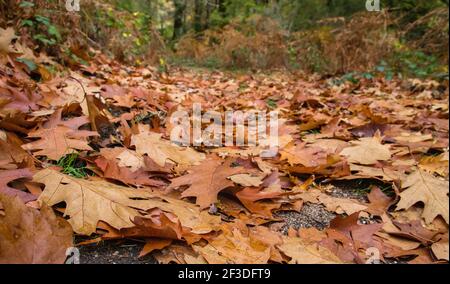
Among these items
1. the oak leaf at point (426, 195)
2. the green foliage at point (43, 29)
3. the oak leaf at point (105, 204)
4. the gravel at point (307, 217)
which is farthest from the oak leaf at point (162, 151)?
the green foliage at point (43, 29)

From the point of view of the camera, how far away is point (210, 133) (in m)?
2.09

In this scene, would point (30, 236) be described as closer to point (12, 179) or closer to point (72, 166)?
point (12, 179)

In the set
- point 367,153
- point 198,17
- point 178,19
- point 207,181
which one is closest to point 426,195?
point 367,153

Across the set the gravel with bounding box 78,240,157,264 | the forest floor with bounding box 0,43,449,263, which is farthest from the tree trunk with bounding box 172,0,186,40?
the gravel with bounding box 78,240,157,264

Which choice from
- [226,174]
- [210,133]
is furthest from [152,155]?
[210,133]

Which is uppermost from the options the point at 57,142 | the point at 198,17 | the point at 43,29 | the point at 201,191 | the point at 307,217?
the point at 198,17

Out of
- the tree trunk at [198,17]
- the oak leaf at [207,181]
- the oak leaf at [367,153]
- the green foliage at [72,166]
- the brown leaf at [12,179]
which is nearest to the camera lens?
the brown leaf at [12,179]

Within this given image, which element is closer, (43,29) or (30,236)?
(30,236)

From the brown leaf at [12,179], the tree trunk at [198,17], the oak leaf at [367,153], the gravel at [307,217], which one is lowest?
the gravel at [307,217]

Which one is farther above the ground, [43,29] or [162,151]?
[43,29]

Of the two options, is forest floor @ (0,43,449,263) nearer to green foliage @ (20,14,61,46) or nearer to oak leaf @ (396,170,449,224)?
oak leaf @ (396,170,449,224)

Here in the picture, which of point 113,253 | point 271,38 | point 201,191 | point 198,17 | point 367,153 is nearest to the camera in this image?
point 113,253

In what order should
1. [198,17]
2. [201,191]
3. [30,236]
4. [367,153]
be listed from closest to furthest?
[30,236]
[201,191]
[367,153]
[198,17]

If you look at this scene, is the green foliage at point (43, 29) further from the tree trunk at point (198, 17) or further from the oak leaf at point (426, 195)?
the tree trunk at point (198, 17)
